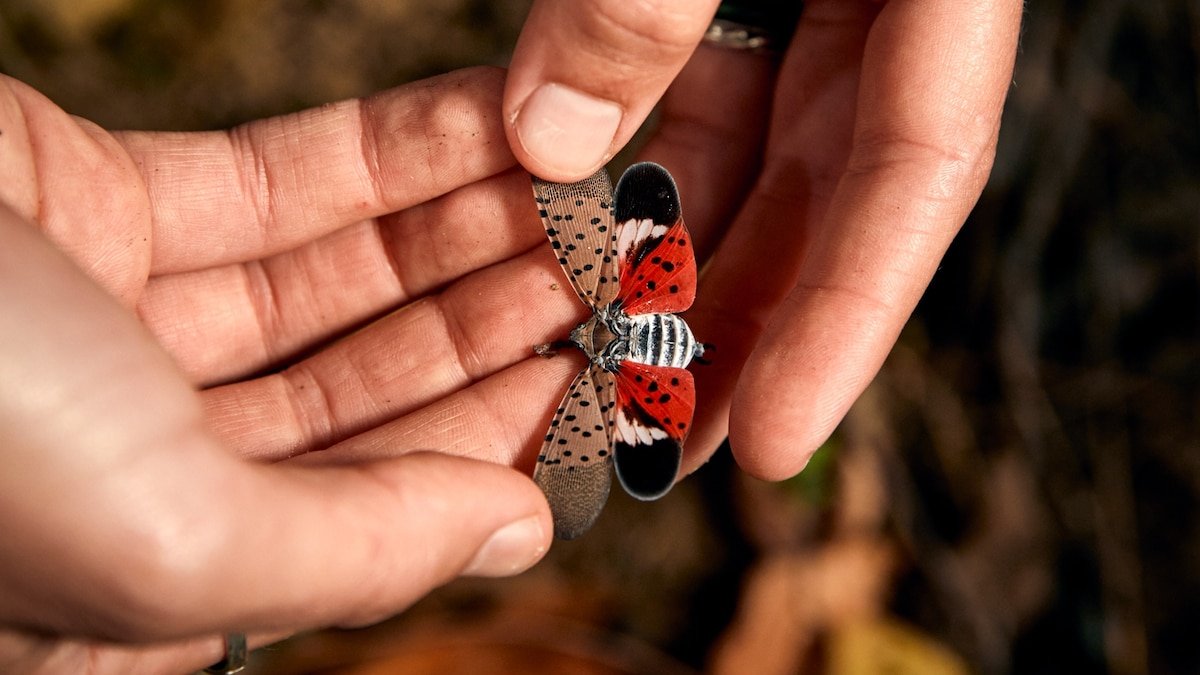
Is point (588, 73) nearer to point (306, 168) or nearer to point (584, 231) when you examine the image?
point (584, 231)

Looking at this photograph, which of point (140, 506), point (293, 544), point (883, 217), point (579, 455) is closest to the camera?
point (140, 506)

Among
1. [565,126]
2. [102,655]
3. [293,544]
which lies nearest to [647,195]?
[565,126]

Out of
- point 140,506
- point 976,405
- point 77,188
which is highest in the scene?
point 77,188

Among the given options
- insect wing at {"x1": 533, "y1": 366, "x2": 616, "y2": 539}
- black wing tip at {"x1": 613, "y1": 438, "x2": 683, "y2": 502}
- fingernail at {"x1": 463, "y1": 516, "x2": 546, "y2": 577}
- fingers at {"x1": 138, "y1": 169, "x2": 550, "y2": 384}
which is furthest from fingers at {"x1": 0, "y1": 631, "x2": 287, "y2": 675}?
black wing tip at {"x1": 613, "y1": 438, "x2": 683, "y2": 502}

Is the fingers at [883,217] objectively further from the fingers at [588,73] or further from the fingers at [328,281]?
the fingers at [328,281]

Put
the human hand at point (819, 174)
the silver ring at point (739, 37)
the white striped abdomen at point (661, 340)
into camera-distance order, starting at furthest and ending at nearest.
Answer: the silver ring at point (739, 37), the white striped abdomen at point (661, 340), the human hand at point (819, 174)

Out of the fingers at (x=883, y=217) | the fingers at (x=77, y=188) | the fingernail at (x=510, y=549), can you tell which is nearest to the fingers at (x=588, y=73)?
the fingers at (x=883, y=217)
